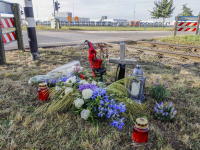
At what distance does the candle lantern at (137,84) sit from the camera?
7.89 ft

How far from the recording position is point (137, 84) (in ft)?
7.98

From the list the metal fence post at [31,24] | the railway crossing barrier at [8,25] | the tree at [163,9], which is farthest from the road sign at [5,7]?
the tree at [163,9]

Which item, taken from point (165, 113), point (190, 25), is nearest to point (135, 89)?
point (165, 113)

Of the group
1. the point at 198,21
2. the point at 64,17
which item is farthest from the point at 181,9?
the point at 64,17

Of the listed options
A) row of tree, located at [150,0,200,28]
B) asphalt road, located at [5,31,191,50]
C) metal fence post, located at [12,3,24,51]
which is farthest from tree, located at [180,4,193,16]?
metal fence post, located at [12,3,24,51]

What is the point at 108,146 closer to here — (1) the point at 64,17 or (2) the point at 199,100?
(2) the point at 199,100

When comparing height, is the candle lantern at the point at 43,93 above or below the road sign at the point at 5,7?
below

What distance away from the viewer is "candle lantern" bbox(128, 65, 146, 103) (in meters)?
2.41

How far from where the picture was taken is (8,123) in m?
2.03

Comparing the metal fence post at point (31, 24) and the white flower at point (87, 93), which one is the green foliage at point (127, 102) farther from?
the metal fence post at point (31, 24)

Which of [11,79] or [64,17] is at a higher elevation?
[64,17]

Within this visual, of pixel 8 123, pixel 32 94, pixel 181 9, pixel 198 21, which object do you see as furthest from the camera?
pixel 181 9

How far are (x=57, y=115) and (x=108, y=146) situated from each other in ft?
2.77

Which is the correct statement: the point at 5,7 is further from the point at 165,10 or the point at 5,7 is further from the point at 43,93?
the point at 165,10
